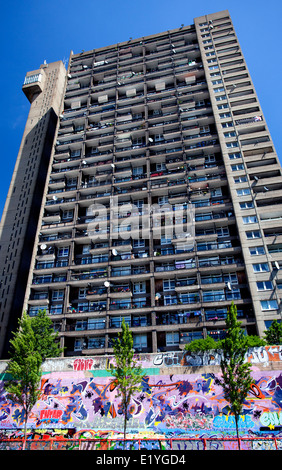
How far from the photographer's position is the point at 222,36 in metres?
67.6

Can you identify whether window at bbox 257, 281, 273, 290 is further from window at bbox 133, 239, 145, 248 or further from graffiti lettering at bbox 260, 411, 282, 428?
window at bbox 133, 239, 145, 248

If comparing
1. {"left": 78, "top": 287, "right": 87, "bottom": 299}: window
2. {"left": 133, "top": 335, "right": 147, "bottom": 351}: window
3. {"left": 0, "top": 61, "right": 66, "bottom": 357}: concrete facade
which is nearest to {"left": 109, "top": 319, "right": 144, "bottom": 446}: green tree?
{"left": 133, "top": 335, "right": 147, "bottom": 351}: window

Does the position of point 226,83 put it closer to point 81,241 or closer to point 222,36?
point 222,36

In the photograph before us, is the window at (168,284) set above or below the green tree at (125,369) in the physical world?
above

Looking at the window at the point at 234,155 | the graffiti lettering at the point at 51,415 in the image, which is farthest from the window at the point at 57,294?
the window at the point at 234,155

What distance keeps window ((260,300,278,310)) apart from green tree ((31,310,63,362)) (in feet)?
86.4

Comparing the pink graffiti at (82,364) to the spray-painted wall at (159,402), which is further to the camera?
the pink graffiti at (82,364)

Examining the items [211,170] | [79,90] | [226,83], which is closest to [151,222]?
[211,170]

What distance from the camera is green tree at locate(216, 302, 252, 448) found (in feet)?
75.8

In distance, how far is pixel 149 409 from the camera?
30.2 meters

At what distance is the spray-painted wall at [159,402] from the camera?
27.8m

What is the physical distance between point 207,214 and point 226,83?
29031 mm

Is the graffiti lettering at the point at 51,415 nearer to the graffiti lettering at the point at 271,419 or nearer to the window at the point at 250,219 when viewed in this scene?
the graffiti lettering at the point at 271,419

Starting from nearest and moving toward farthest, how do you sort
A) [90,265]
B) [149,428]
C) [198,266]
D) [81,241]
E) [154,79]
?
[149,428] < [198,266] < [90,265] < [81,241] < [154,79]
